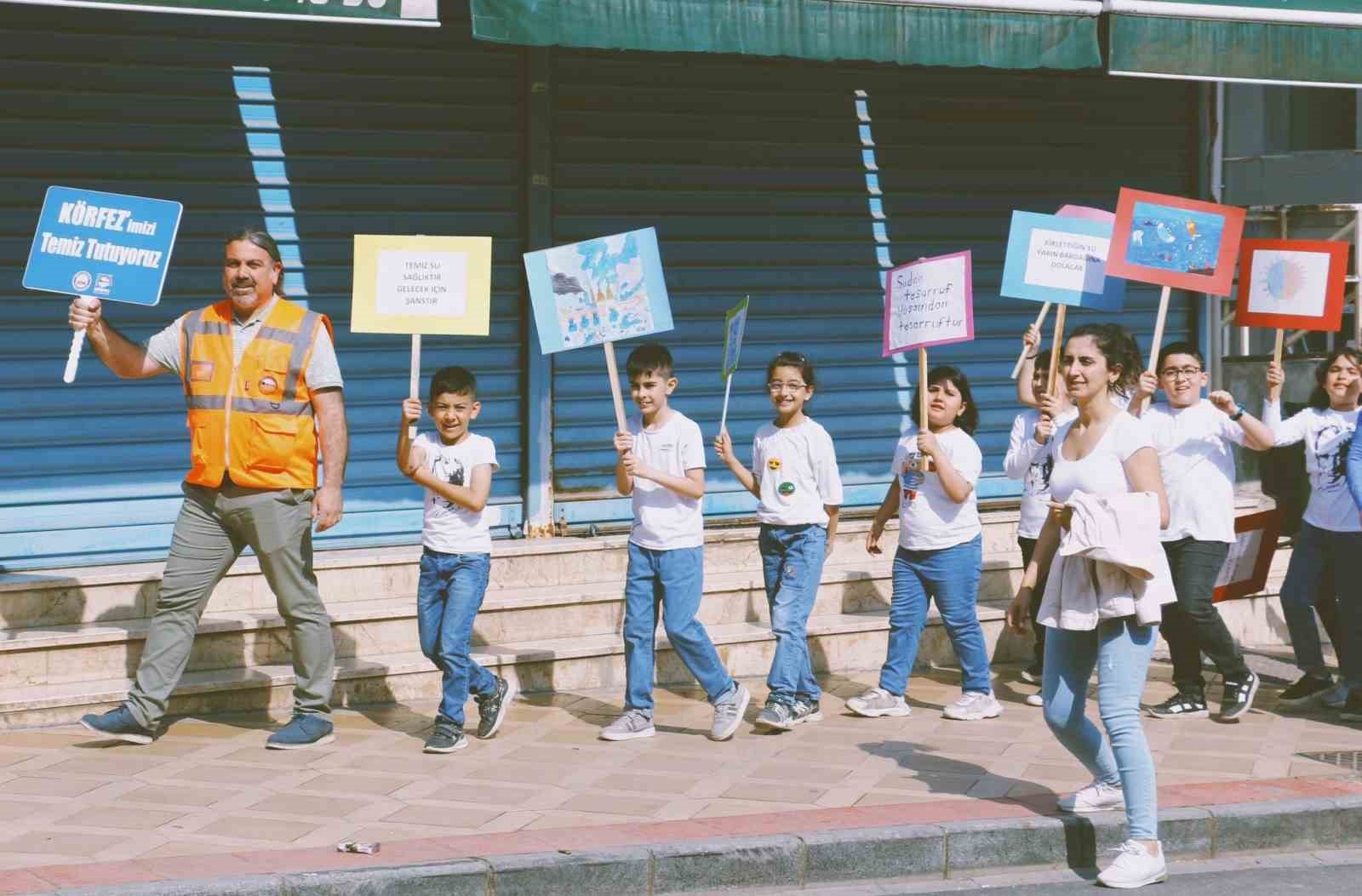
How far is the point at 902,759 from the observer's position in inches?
271

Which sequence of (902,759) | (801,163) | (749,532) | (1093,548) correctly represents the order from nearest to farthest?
(1093,548) < (902,759) < (749,532) < (801,163)

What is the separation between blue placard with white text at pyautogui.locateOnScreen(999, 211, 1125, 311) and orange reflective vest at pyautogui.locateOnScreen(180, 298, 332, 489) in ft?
11.1

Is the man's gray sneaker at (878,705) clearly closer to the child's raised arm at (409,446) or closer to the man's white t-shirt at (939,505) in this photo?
the man's white t-shirt at (939,505)

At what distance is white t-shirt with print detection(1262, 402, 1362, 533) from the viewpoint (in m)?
7.94

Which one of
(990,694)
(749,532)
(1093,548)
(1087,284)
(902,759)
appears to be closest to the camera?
(1093,548)

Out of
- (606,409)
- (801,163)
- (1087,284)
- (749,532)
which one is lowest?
(749,532)

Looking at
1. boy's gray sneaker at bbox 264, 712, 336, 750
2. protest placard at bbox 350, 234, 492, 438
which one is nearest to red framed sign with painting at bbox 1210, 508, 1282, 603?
protest placard at bbox 350, 234, 492, 438

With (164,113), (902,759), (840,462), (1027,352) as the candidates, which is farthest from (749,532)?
(164,113)

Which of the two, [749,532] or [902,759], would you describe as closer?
[902,759]

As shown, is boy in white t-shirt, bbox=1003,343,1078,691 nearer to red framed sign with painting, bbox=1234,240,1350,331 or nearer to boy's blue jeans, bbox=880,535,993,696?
boy's blue jeans, bbox=880,535,993,696

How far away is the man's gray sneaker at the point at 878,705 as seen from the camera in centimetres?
771

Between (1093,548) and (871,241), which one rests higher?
(871,241)

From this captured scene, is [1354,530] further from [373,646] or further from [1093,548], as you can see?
[373,646]

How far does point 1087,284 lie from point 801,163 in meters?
2.33
